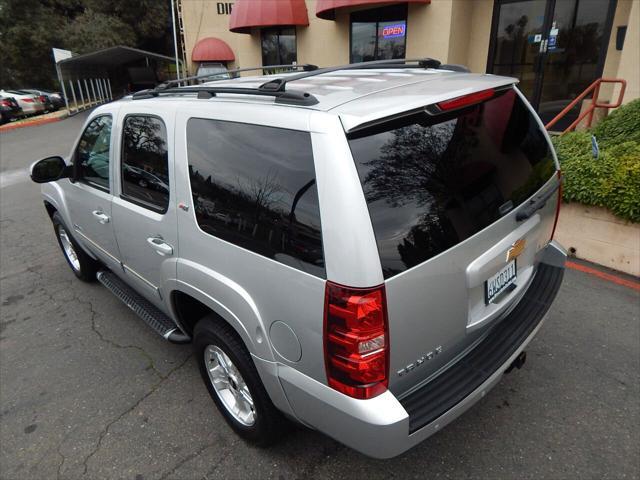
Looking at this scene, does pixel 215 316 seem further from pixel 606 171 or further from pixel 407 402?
pixel 606 171

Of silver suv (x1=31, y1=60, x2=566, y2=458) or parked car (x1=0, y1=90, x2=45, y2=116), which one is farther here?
parked car (x1=0, y1=90, x2=45, y2=116)

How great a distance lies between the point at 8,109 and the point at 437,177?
2437cm

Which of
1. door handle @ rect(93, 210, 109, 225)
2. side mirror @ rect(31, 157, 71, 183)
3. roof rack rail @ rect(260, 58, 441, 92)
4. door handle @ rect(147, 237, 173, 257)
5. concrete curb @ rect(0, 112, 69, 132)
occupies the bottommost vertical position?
concrete curb @ rect(0, 112, 69, 132)

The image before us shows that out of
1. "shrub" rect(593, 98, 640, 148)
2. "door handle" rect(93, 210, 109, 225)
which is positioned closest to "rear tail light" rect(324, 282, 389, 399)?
"door handle" rect(93, 210, 109, 225)

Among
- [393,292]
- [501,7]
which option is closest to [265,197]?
[393,292]

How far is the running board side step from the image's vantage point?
9.19ft

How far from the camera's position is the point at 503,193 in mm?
2100

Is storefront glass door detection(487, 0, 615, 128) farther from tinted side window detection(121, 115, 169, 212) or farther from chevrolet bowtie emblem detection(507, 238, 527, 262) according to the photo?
tinted side window detection(121, 115, 169, 212)

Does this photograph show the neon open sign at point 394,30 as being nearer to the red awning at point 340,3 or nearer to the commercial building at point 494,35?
the commercial building at point 494,35

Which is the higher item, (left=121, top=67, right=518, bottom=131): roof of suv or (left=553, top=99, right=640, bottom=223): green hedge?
(left=121, top=67, right=518, bottom=131): roof of suv

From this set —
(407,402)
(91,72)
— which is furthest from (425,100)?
(91,72)

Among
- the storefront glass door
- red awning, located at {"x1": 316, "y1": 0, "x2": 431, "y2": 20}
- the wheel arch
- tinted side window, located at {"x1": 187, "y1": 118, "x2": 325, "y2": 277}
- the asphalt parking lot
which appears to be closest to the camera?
tinted side window, located at {"x1": 187, "y1": 118, "x2": 325, "y2": 277}

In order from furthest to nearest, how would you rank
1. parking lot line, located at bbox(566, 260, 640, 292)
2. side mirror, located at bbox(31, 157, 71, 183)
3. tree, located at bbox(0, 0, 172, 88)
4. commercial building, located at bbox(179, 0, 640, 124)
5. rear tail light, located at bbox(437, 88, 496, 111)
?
tree, located at bbox(0, 0, 172, 88), commercial building, located at bbox(179, 0, 640, 124), parking lot line, located at bbox(566, 260, 640, 292), side mirror, located at bbox(31, 157, 71, 183), rear tail light, located at bbox(437, 88, 496, 111)

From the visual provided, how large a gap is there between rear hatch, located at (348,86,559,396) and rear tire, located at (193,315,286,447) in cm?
77
